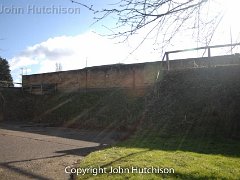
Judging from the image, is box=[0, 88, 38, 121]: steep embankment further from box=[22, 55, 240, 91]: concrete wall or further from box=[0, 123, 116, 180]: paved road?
box=[0, 123, 116, 180]: paved road

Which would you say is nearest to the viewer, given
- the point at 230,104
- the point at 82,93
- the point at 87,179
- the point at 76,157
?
the point at 87,179

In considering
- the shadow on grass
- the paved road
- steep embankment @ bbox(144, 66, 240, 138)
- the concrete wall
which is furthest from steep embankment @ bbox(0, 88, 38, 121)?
the shadow on grass

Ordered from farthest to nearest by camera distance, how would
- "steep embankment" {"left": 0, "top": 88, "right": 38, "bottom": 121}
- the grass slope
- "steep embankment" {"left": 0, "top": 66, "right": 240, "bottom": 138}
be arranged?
1. "steep embankment" {"left": 0, "top": 88, "right": 38, "bottom": 121}
2. "steep embankment" {"left": 0, "top": 66, "right": 240, "bottom": 138}
3. the grass slope

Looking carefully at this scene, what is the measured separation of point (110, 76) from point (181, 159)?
17.0m

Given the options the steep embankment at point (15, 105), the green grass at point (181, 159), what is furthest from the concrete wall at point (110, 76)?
the green grass at point (181, 159)

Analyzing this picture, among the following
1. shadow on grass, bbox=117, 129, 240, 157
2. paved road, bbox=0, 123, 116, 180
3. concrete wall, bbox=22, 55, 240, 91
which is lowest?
paved road, bbox=0, 123, 116, 180

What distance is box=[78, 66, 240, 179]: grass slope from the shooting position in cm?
709

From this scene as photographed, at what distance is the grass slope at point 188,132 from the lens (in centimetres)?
709

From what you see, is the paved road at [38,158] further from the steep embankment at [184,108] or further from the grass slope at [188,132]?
the steep embankment at [184,108]

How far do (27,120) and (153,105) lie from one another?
15.3m

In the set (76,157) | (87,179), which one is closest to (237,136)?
(76,157)

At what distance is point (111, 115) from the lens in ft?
67.3

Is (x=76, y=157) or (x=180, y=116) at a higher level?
(x=180, y=116)

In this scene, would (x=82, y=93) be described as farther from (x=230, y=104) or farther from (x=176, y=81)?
(x=230, y=104)
